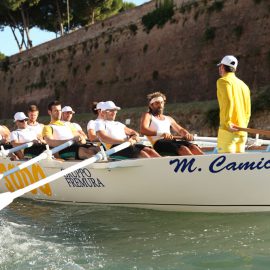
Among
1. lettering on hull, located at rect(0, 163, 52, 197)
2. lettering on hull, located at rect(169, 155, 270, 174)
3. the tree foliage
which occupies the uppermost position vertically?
the tree foliage

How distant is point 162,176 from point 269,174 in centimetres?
113

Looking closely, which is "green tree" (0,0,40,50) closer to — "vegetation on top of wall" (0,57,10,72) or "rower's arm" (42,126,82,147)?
"vegetation on top of wall" (0,57,10,72)

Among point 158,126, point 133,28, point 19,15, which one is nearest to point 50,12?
point 19,15

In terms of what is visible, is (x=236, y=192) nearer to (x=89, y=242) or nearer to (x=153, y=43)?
(x=89, y=242)

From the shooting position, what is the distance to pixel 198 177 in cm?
480

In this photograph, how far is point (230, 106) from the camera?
469 cm

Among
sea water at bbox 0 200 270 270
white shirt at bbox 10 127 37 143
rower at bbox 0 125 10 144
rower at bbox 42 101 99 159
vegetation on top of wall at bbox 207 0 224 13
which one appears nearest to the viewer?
sea water at bbox 0 200 270 270

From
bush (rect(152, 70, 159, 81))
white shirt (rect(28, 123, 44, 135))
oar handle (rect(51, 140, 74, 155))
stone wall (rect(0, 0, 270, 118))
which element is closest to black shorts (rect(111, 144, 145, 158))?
oar handle (rect(51, 140, 74, 155))

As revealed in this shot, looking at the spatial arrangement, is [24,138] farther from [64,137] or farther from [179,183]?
[179,183]

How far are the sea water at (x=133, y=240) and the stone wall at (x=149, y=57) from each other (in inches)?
472

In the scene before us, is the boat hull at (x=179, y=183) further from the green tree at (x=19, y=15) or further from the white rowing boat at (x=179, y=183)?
the green tree at (x=19, y=15)

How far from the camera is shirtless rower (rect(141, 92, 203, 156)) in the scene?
18.2 feet

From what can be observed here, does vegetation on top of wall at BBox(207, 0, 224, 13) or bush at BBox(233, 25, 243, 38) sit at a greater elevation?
vegetation on top of wall at BBox(207, 0, 224, 13)

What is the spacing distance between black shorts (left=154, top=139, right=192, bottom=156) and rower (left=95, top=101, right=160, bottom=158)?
159 mm
